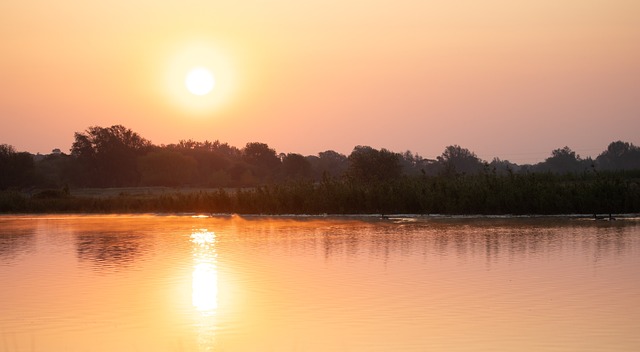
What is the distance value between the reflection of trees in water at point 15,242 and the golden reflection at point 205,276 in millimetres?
5122

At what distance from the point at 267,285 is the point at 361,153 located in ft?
192

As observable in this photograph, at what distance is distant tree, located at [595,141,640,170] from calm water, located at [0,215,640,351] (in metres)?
121

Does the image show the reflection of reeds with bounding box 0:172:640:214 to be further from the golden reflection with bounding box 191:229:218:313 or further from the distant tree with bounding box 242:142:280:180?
the distant tree with bounding box 242:142:280:180

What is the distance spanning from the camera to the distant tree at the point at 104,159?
104 meters

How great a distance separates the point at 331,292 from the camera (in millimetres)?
15391

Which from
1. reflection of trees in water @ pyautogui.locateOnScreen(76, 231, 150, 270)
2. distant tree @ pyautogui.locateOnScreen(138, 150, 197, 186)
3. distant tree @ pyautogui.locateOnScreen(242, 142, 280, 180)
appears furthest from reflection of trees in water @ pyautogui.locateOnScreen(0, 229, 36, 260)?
distant tree @ pyautogui.locateOnScreen(242, 142, 280, 180)

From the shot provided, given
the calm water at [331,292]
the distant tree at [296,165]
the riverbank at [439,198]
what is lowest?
the calm water at [331,292]

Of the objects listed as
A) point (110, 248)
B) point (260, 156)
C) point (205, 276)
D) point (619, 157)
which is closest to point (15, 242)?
point (110, 248)

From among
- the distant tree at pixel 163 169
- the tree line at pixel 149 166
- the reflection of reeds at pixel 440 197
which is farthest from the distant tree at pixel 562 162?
the reflection of reeds at pixel 440 197

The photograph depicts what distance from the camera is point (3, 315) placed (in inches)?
526

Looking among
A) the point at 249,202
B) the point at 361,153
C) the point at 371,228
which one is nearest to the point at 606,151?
the point at 361,153

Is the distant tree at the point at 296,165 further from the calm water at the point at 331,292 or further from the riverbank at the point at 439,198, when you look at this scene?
the calm water at the point at 331,292

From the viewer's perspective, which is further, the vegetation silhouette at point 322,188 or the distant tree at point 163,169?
the distant tree at point 163,169

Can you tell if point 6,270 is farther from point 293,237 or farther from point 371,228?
point 371,228
